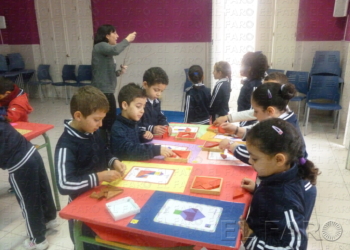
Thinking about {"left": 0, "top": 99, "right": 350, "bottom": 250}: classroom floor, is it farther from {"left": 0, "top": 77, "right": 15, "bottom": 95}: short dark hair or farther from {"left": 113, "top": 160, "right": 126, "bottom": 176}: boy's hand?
{"left": 0, "top": 77, "right": 15, "bottom": 95}: short dark hair

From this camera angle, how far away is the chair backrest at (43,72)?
7141 mm

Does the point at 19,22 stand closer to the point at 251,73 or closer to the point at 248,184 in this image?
the point at 251,73

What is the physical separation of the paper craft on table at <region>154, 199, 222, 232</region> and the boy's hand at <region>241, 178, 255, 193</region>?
9.3 inches

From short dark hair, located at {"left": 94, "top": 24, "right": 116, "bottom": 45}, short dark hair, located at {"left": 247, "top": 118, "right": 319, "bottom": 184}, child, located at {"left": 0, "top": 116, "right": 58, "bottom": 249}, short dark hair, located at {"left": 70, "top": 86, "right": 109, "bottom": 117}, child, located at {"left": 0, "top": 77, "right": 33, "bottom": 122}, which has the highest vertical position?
short dark hair, located at {"left": 94, "top": 24, "right": 116, "bottom": 45}

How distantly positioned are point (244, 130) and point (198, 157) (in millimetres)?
489

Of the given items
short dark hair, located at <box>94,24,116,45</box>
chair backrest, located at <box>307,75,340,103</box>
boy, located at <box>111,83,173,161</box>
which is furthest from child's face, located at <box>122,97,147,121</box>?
chair backrest, located at <box>307,75,340,103</box>

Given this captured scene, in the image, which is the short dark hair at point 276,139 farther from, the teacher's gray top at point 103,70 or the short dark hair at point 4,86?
the teacher's gray top at point 103,70

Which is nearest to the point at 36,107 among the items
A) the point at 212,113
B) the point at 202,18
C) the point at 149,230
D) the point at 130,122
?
the point at 202,18

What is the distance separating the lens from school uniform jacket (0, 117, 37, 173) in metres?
1.92

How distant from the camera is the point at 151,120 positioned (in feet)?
8.22

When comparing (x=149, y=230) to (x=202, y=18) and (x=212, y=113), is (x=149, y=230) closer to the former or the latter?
(x=212, y=113)

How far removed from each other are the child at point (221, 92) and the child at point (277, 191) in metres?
1.85

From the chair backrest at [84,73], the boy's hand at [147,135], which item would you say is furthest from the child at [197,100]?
the chair backrest at [84,73]

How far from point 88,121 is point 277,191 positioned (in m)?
0.99
